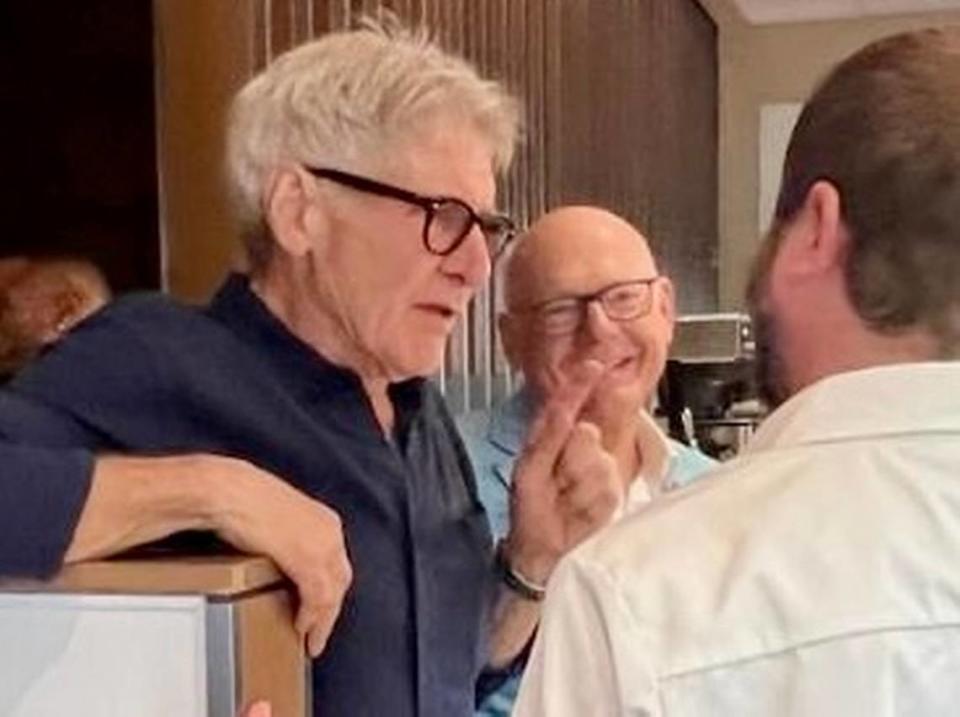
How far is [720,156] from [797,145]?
8331 millimetres

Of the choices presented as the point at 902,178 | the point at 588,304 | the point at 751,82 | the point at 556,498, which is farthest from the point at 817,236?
the point at 751,82

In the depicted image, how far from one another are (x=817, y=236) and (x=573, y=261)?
1.43 metres

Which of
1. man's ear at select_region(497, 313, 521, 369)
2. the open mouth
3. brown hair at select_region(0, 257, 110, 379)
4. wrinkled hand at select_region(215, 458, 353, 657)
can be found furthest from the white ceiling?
wrinkled hand at select_region(215, 458, 353, 657)

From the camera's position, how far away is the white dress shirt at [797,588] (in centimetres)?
102

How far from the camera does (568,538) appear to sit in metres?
1.82

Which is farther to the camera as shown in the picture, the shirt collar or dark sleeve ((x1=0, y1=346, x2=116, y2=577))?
dark sleeve ((x1=0, y1=346, x2=116, y2=577))

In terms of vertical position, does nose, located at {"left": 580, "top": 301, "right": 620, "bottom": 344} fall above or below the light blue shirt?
above

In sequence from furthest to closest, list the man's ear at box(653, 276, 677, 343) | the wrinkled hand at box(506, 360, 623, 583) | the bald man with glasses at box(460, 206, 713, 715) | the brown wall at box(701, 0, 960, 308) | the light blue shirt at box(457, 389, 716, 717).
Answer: the brown wall at box(701, 0, 960, 308)
the man's ear at box(653, 276, 677, 343)
the bald man with glasses at box(460, 206, 713, 715)
the light blue shirt at box(457, 389, 716, 717)
the wrinkled hand at box(506, 360, 623, 583)

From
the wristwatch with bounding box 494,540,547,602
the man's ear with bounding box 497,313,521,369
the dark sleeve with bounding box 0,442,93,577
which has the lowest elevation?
the wristwatch with bounding box 494,540,547,602

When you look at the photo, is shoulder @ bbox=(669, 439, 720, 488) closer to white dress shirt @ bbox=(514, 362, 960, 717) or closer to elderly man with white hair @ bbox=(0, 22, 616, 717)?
elderly man with white hair @ bbox=(0, 22, 616, 717)

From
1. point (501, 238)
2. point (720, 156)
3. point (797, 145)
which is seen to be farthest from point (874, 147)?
point (720, 156)

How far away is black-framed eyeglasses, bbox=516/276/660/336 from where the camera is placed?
2.55 metres

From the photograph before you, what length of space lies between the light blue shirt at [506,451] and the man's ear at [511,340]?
56mm

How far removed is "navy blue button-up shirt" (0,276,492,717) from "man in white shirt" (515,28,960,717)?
0.54m
